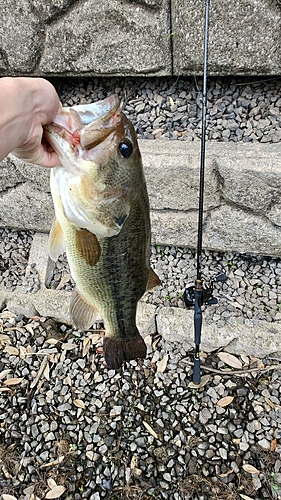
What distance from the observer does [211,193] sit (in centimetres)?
326

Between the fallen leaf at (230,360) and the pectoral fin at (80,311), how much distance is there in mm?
1762

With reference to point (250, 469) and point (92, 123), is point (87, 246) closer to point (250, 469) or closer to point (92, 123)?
point (92, 123)

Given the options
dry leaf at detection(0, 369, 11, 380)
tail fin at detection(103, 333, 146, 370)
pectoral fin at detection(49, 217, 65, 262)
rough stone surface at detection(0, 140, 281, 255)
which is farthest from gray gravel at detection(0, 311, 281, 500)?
pectoral fin at detection(49, 217, 65, 262)

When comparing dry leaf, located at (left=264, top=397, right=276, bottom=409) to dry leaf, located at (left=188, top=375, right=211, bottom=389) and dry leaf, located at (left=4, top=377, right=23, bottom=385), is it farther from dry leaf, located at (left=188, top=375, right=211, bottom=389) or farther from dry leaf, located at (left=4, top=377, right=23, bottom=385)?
dry leaf, located at (left=4, top=377, right=23, bottom=385)

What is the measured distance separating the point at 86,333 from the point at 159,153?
1.59m

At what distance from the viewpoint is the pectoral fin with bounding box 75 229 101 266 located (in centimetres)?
169

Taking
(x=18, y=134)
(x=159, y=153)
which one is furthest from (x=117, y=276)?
(x=159, y=153)

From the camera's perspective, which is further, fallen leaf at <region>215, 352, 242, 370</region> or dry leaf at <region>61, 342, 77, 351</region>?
dry leaf at <region>61, 342, 77, 351</region>

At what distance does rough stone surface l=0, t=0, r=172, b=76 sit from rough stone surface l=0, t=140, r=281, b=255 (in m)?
0.62

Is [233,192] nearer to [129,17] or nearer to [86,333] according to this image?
[129,17]

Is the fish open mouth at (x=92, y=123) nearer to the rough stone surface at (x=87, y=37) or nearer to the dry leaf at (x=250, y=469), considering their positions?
the rough stone surface at (x=87, y=37)

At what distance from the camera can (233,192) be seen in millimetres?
3193

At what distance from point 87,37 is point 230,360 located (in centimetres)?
261

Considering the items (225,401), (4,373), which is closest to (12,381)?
(4,373)
